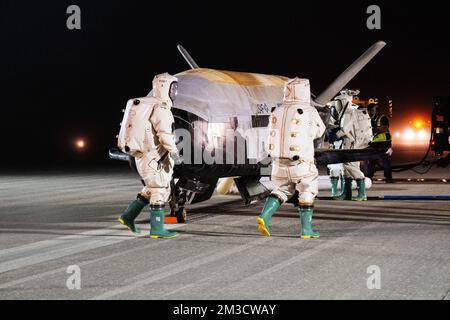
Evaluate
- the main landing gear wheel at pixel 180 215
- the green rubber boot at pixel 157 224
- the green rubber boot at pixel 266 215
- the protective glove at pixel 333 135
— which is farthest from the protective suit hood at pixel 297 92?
the protective glove at pixel 333 135

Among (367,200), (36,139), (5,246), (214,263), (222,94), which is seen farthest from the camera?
(36,139)

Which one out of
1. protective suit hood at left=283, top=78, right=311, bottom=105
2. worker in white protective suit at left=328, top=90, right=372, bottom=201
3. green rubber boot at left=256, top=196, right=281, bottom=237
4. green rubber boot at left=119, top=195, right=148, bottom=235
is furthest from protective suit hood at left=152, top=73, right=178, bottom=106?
worker in white protective suit at left=328, top=90, right=372, bottom=201

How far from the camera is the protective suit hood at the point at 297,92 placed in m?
9.42

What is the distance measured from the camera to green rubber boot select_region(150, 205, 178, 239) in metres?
9.38

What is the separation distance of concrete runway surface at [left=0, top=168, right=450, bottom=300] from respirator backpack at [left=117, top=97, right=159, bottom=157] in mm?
1152

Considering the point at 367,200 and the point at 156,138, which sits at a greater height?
the point at 156,138

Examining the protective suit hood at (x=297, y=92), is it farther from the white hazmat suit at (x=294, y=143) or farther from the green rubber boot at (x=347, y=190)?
the green rubber boot at (x=347, y=190)

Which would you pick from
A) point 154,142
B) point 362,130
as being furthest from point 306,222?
point 362,130

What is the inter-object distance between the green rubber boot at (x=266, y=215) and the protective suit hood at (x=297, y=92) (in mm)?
1241

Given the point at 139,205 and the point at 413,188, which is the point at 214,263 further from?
→ the point at 413,188
